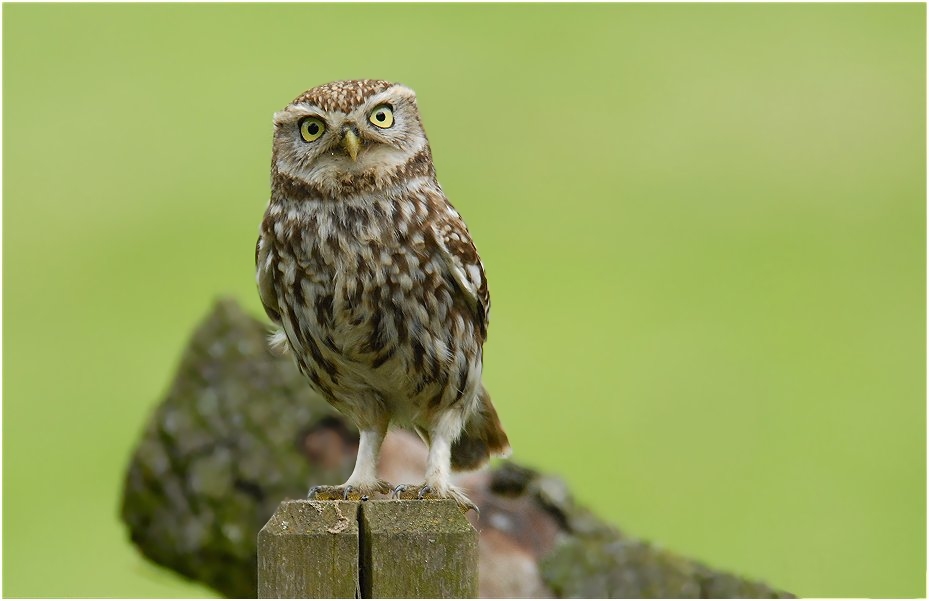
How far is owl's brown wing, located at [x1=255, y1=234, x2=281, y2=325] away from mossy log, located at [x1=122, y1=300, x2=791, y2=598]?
61 cm

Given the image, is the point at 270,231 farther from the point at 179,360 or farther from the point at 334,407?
the point at 179,360

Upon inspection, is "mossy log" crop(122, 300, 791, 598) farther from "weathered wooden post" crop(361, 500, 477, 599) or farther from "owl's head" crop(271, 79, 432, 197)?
"weathered wooden post" crop(361, 500, 477, 599)

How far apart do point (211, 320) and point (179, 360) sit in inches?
8.0

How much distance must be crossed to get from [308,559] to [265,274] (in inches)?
57.6

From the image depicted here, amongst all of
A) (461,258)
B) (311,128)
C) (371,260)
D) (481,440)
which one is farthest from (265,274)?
(481,440)

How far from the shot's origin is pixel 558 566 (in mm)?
4570

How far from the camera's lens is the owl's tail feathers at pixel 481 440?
473 centimetres

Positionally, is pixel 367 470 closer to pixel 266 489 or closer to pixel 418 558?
pixel 266 489

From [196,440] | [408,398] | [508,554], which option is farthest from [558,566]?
[196,440]

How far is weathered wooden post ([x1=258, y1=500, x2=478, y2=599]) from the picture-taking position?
10.2 ft

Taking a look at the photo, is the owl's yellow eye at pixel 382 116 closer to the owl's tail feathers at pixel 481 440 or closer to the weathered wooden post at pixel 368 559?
the owl's tail feathers at pixel 481 440

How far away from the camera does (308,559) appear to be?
10.2ft

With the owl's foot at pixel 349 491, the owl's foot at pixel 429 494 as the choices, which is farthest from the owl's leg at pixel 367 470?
the owl's foot at pixel 429 494

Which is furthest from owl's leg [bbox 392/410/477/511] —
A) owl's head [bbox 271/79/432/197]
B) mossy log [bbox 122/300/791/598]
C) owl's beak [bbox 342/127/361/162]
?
owl's beak [bbox 342/127/361/162]
